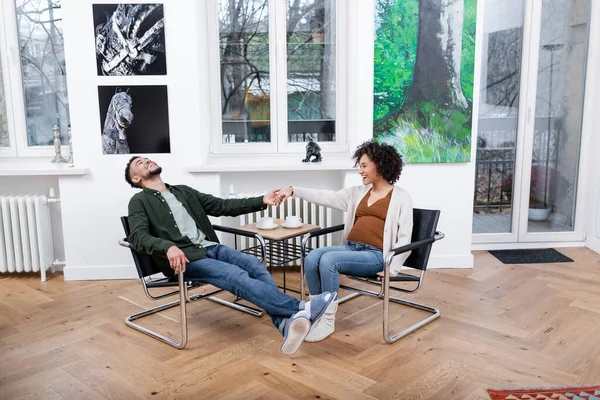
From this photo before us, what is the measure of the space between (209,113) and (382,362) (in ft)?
8.40

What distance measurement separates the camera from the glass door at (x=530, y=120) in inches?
196

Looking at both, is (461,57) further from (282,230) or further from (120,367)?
(120,367)

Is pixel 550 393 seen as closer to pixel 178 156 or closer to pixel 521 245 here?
pixel 521 245

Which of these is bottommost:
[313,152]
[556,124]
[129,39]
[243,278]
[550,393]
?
[550,393]

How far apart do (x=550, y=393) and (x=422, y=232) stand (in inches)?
47.0

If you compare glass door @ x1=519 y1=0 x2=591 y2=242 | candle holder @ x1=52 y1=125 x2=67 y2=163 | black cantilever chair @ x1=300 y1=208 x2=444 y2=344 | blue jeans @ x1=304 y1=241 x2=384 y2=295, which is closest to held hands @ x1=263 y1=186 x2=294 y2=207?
black cantilever chair @ x1=300 y1=208 x2=444 y2=344

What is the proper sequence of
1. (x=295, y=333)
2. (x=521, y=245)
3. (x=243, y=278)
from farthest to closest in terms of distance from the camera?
(x=521, y=245) < (x=243, y=278) < (x=295, y=333)

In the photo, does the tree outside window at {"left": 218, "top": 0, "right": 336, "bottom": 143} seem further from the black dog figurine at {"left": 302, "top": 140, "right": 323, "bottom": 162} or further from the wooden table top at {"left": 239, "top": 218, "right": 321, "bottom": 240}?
the wooden table top at {"left": 239, "top": 218, "right": 321, "bottom": 240}

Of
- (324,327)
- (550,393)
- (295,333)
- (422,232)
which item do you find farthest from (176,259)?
(550,393)

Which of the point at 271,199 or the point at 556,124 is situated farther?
the point at 556,124

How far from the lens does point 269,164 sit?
4.57 m

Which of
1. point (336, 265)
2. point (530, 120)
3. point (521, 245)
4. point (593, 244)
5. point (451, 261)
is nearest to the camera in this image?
point (336, 265)

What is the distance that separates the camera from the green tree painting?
4.33 metres

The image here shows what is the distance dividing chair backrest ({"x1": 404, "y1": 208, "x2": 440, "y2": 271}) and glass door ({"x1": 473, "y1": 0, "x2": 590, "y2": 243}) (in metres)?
1.88
